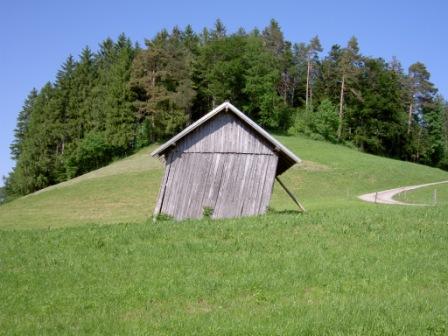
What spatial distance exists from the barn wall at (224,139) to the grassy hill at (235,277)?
6616 mm

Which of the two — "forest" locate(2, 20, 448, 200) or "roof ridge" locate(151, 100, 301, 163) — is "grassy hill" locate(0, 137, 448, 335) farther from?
"forest" locate(2, 20, 448, 200)

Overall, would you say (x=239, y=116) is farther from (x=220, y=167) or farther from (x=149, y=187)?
(x=149, y=187)

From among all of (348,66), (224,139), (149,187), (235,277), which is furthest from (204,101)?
(235,277)

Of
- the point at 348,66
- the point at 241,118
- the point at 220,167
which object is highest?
the point at 348,66

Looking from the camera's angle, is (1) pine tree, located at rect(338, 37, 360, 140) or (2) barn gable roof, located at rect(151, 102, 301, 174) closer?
(2) barn gable roof, located at rect(151, 102, 301, 174)

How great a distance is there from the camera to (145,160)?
73.4 metres

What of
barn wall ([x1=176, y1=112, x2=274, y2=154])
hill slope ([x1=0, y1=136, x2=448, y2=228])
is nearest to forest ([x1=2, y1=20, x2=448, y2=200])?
hill slope ([x1=0, y1=136, x2=448, y2=228])

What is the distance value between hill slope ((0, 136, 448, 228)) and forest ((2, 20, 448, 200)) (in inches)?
412

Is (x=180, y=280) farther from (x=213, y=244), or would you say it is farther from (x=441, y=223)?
(x=441, y=223)

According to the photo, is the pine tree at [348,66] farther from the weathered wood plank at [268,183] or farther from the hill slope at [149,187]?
the weathered wood plank at [268,183]

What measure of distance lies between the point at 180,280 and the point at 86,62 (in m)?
93.5

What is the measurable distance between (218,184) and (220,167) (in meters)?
0.79

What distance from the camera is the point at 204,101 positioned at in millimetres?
98938

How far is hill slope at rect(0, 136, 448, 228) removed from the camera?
134 feet
